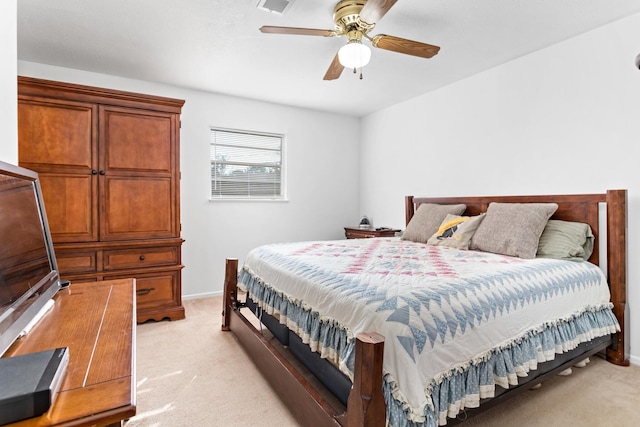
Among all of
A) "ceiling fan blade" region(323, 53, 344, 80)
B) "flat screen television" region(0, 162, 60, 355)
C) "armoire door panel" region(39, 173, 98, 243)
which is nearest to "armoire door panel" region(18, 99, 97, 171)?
"armoire door panel" region(39, 173, 98, 243)

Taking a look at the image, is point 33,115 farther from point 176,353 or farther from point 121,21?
point 176,353

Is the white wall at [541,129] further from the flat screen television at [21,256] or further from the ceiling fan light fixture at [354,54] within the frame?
the flat screen television at [21,256]

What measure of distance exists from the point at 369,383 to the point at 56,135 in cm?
314

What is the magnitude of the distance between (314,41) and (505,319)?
95.9 inches

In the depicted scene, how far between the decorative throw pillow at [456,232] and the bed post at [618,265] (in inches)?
34.9

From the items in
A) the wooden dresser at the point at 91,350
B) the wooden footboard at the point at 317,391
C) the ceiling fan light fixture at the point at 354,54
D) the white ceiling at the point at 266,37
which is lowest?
the wooden footboard at the point at 317,391

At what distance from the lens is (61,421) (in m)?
0.58

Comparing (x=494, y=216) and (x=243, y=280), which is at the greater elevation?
(x=494, y=216)

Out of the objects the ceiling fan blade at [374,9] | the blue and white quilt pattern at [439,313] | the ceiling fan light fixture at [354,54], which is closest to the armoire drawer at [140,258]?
the blue and white quilt pattern at [439,313]

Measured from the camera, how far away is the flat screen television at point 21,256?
2.95 feet

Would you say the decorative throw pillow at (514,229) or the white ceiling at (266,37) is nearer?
the white ceiling at (266,37)

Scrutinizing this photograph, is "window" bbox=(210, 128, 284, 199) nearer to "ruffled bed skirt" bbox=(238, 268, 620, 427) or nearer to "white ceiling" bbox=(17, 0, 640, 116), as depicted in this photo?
"white ceiling" bbox=(17, 0, 640, 116)

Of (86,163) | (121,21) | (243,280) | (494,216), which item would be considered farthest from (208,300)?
(494,216)

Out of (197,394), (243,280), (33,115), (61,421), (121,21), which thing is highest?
(121,21)
